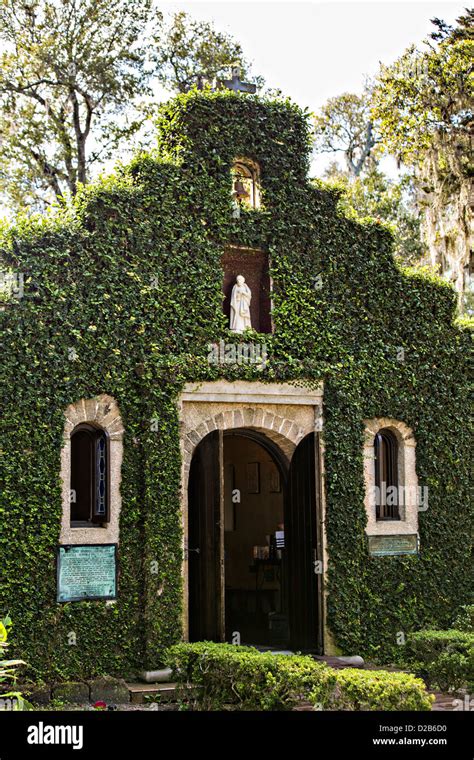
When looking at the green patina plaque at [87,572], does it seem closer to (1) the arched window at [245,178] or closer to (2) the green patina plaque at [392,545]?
(2) the green patina plaque at [392,545]

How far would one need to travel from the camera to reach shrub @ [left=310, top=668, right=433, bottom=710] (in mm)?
9586

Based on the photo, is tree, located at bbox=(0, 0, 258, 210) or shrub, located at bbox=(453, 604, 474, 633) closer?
shrub, located at bbox=(453, 604, 474, 633)

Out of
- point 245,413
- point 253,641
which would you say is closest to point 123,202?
point 245,413

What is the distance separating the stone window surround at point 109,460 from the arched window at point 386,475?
448 cm

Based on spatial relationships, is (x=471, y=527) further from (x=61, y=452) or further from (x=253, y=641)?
(x=61, y=452)

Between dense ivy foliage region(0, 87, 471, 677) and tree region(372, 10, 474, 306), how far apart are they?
6.42 meters

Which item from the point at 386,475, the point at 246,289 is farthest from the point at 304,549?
the point at 246,289

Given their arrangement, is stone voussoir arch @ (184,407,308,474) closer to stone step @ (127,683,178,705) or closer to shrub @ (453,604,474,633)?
stone step @ (127,683,178,705)

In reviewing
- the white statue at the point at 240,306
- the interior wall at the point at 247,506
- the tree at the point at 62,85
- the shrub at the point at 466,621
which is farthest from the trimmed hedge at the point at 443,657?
the tree at the point at 62,85

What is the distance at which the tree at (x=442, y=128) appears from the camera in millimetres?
21922

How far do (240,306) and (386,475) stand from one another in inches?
146

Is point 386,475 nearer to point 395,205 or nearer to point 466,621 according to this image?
point 466,621

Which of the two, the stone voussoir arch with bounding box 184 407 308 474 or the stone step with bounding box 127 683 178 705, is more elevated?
the stone voussoir arch with bounding box 184 407 308 474

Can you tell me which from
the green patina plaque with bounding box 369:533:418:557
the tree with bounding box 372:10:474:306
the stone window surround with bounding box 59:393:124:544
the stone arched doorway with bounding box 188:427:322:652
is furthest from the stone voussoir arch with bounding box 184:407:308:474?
the tree with bounding box 372:10:474:306
